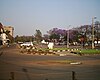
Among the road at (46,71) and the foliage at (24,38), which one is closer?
the road at (46,71)

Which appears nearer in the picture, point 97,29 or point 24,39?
point 97,29

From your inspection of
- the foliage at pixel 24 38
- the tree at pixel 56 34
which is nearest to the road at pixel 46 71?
the tree at pixel 56 34


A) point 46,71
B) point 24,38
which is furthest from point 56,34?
point 46,71

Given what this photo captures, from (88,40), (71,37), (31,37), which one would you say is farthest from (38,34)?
(88,40)

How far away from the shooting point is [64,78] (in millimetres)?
13188

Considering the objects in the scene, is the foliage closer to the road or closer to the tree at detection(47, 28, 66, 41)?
the tree at detection(47, 28, 66, 41)

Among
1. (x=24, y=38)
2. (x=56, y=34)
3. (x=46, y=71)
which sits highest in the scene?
(x=56, y=34)

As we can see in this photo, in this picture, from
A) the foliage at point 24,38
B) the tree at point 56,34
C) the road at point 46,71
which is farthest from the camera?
the foliage at point 24,38

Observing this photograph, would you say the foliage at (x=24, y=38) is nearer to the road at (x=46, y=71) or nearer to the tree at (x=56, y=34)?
the tree at (x=56, y=34)

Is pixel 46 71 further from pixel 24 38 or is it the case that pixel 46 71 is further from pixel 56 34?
pixel 24 38

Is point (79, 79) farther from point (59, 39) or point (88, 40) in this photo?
point (59, 39)

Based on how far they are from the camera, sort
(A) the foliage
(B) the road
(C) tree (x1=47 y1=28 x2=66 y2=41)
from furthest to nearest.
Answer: (A) the foliage → (C) tree (x1=47 y1=28 x2=66 y2=41) → (B) the road

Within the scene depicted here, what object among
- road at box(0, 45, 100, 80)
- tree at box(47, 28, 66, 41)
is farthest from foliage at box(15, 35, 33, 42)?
road at box(0, 45, 100, 80)

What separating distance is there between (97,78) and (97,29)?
86.6m
